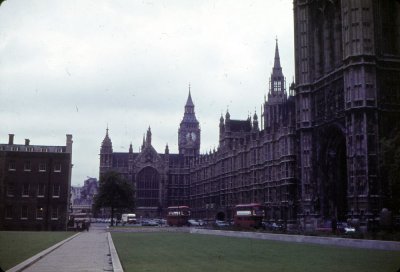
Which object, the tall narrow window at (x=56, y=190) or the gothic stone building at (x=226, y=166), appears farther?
the gothic stone building at (x=226, y=166)

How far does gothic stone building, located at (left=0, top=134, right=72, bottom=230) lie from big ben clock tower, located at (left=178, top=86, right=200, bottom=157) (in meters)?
86.9

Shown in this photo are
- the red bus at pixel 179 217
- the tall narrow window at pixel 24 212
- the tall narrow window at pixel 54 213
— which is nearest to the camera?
the tall narrow window at pixel 24 212

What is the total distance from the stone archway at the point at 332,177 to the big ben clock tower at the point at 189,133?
10014cm

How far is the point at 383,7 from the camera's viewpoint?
57.2 metres

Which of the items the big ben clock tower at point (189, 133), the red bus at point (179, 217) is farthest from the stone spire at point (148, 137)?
the red bus at point (179, 217)

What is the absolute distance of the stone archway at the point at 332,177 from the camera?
208ft

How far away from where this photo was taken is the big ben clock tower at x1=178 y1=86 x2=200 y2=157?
165962 mm

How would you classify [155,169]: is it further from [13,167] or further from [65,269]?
[65,269]

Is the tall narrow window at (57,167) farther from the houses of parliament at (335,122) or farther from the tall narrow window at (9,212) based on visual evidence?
the houses of parliament at (335,122)

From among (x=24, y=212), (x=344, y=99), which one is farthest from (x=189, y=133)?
(x=344, y=99)

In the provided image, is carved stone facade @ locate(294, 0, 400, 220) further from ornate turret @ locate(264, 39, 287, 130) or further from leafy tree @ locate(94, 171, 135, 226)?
ornate turret @ locate(264, 39, 287, 130)

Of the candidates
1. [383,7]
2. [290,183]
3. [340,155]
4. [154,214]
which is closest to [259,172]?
[290,183]

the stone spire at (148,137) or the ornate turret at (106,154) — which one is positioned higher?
the stone spire at (148,137)

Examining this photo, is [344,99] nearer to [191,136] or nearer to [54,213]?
[54,213]
